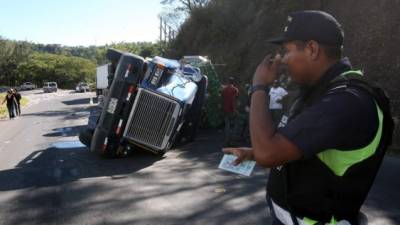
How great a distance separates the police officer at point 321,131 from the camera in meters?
1.88

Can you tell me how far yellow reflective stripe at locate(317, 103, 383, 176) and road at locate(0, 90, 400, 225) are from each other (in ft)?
13.6

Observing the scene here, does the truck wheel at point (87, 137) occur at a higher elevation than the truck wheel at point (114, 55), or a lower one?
lower

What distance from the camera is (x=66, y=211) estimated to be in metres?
6.80

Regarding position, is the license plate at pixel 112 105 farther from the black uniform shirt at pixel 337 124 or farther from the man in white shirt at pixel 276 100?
the black uniform shirt at pixel 337 124

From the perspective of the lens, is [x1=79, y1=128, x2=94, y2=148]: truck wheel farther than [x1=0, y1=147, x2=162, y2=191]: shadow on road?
Yes

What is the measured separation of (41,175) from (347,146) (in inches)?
339

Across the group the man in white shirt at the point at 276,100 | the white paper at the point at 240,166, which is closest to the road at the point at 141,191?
the man in white shirt at the point at 276,100

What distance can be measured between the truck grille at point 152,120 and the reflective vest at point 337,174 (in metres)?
8.89

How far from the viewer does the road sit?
6.38 m

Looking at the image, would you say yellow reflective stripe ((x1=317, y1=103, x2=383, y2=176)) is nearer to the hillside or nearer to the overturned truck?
the overturned truck

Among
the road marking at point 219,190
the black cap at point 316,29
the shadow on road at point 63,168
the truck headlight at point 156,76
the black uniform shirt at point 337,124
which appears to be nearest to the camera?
the black uniform shirt at point 337,124

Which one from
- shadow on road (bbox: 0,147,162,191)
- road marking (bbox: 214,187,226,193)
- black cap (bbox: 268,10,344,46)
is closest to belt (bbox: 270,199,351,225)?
black cap (bbox: 268,10,344,46)

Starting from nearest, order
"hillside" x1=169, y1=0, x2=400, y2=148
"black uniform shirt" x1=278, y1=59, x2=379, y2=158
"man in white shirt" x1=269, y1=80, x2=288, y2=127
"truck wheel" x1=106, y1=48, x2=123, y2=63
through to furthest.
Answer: "black uniform shirt" x1=278, y1=59, x2=379, y2=158 → "truck wheel" x1=106, y1=48, x2=123, y2=63 → "man in white shirt" x1=269, y1=80, x2=288, y2=127 → "hillside" x1=169, y1=0, x2=400, y2=148

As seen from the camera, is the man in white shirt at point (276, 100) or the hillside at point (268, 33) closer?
the man in white shirt at point (276, 100)
